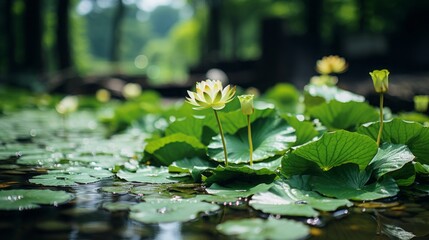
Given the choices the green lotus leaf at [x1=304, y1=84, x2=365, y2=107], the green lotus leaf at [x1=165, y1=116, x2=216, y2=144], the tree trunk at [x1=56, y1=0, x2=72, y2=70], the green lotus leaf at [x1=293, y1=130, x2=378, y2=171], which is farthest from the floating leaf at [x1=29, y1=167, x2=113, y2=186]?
the tree trunk at [x1=56, y1=0, x2=72, y2=70]

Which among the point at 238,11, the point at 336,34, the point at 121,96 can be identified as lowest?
the point at 121,96

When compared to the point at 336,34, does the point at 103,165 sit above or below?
below

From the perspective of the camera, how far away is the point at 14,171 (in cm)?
218

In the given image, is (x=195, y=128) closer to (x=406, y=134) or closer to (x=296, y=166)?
(x=296, y=166)

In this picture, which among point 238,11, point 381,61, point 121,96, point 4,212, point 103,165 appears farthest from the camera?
point 238,11

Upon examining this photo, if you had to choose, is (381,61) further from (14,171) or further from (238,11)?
(238,11)

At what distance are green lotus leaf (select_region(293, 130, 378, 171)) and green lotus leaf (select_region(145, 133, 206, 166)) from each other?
65 centimetres

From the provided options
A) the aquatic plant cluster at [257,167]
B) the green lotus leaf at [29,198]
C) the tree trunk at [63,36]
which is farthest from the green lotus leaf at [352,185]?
the tree trunk at [63,36]

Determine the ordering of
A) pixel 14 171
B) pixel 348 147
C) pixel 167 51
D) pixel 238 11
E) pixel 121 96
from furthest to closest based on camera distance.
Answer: pixel 167 51 < pixel 238 11 < pixel 121 96 < pixel 14 171 < pixel 348 147

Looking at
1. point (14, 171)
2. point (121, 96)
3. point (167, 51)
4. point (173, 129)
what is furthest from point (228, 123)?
point (167, 51)

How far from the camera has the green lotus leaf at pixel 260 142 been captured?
2.03m

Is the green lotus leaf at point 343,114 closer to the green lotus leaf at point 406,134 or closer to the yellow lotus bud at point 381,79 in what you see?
the green lotus leaf at point 406,134

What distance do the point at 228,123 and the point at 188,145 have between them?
0.80 feet

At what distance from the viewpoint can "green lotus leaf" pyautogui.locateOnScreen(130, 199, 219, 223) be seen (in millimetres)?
1372
